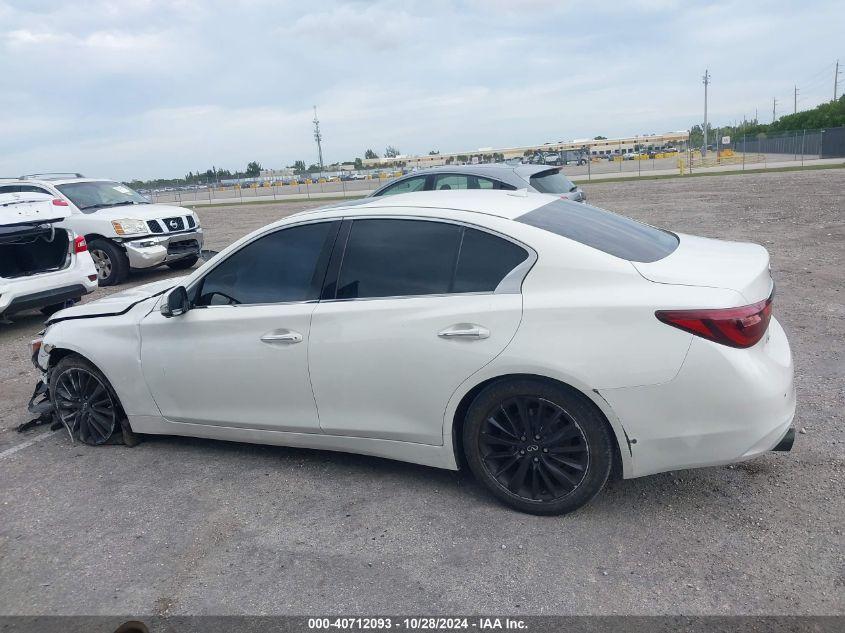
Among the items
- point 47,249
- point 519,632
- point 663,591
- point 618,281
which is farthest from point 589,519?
point 47,249

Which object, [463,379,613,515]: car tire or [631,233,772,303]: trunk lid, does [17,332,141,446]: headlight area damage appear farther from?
[631,233,772,303]: trunk lid

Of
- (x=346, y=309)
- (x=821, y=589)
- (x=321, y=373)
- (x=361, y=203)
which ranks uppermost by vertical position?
(x=361, y=203)

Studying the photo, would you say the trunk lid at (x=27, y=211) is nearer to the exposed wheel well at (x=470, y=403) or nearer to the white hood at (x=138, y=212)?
the white hood at (x=138, y=212)

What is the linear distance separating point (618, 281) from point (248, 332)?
2.08 metres

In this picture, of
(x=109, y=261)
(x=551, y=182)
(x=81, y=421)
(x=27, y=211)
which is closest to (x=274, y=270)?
(x=81, y=421)

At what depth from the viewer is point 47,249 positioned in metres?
8.63

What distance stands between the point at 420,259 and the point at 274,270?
933mm

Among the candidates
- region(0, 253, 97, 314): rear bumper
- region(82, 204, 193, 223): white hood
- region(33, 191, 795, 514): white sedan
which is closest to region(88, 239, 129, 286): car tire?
region(82, 204, 193, 223): white hood

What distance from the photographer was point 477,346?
11.3ft

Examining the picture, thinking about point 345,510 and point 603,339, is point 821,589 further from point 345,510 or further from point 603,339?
point 345,510

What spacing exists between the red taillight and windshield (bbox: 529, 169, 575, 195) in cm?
749

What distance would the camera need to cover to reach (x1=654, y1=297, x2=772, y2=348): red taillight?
10.2ft

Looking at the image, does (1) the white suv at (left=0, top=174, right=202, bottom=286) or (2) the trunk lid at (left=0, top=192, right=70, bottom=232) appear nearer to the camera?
(2) the trunk lid at (left=0, top=192, right=70, bottom=232)

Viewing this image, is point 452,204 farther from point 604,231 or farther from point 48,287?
point 48,287
